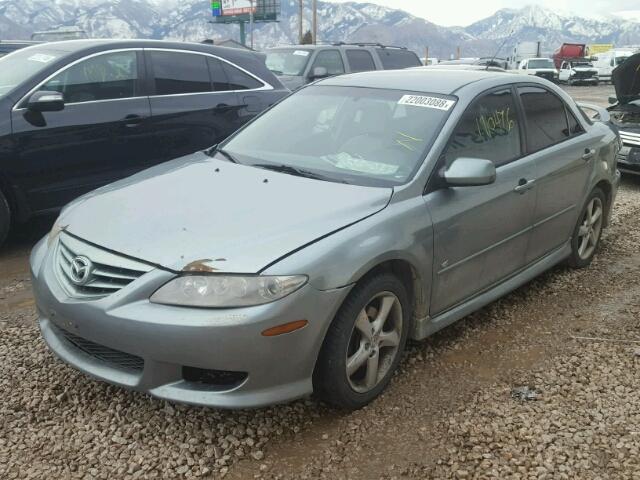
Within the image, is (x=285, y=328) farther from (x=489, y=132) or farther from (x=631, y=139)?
(x=631, y=139)

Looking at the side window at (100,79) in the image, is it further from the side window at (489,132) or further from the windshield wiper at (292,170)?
the side window at (489,132)

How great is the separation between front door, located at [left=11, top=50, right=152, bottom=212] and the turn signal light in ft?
10.7

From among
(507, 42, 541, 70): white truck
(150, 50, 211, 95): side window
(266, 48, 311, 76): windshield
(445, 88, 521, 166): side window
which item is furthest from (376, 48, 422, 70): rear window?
(507, 42, 541, 70): white truck

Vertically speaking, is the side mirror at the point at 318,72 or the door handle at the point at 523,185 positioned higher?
the door handle at the point at 523,185

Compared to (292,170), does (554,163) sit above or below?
below

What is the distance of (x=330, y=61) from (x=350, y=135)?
7990mm

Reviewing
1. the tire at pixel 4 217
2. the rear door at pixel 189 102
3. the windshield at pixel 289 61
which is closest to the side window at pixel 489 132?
the rear door at pixel 189 102

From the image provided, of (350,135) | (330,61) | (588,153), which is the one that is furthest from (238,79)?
(330,61)

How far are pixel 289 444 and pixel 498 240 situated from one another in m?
1.76

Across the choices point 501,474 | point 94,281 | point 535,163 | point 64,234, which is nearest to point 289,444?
point 501,474

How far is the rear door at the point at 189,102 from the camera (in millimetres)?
5637

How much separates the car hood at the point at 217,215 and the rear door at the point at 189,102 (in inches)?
87.3

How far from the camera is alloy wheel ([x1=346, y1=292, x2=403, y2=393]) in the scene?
9.49ft

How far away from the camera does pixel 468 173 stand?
318 cm
